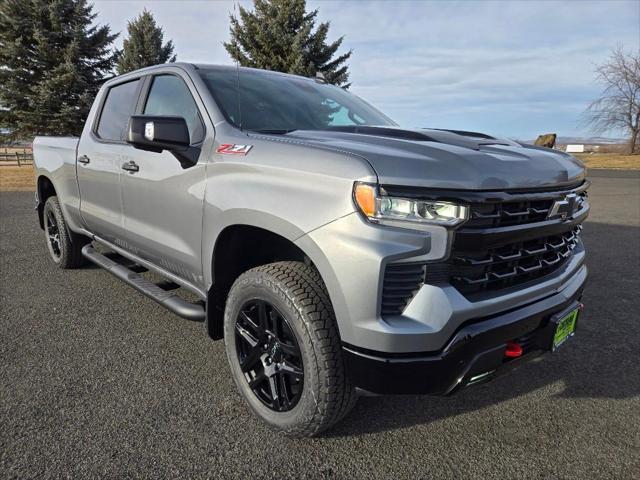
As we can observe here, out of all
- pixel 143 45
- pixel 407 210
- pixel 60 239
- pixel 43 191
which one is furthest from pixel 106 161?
pixel 143 45

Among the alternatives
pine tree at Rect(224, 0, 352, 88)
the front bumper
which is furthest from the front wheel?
pine tree at Rect(224, 0, 352, 88)

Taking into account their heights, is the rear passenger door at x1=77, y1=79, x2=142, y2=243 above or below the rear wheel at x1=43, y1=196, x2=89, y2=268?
above

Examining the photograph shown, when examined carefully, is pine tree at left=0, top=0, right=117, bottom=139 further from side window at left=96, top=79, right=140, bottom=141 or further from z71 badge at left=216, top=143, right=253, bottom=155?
z71 badge at left=216, top=143, right=253, bottom=155

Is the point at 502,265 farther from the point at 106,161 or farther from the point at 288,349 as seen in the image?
the point at 106,161

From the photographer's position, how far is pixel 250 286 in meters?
2.27

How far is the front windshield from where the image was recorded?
2727 mm

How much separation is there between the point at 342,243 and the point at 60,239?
4.16m

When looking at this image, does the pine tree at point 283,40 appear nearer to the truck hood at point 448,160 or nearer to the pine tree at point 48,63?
the pine tree at point 48,63

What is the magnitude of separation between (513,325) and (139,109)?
284 centimetres

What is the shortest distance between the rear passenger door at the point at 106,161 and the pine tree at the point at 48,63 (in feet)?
79.3

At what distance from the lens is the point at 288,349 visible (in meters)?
2.16

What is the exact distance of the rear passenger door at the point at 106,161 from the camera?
349 centimetres

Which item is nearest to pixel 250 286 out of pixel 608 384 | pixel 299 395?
pixel 299 395

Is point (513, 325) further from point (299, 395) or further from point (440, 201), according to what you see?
point (299, 395)
